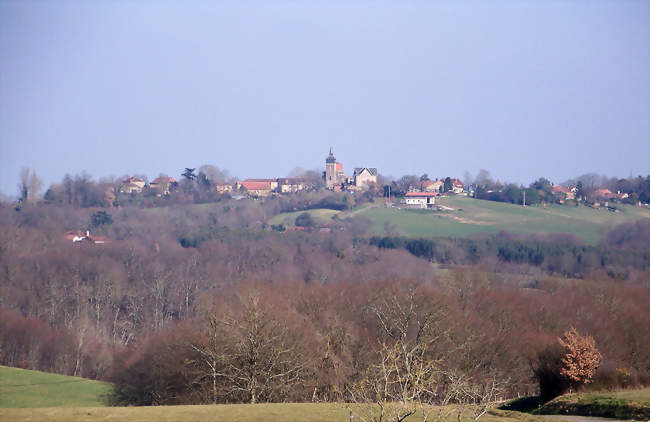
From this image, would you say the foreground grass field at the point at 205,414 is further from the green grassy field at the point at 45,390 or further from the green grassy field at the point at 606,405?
the green grassy field at the point at 45,390

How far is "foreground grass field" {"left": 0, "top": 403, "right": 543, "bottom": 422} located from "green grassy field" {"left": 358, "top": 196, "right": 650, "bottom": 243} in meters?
108

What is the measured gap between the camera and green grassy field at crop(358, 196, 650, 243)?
439 feet

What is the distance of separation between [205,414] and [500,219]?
12785 centimetres

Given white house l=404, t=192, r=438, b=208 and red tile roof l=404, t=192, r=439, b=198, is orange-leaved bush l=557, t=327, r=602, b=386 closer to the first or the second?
white house l=404, t=192, r=438, b=208

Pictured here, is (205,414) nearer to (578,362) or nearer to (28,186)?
(578,362)

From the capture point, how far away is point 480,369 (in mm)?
40625

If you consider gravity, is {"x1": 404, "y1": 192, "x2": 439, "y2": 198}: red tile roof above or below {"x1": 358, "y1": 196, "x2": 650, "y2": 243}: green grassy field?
above

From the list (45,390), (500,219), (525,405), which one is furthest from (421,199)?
(525,405)

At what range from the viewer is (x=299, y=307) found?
171 feet

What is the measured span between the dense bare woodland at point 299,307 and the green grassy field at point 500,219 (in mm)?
7704

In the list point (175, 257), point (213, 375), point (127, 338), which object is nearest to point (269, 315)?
point (213, 375)

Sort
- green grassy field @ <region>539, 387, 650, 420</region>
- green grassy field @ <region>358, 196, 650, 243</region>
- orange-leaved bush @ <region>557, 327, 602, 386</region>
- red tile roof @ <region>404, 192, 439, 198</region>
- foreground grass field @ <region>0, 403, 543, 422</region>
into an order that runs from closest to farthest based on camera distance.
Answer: foreground grass field @ <region>0, 403, 543, 422</region>
green grassy field @ <region>539, 387, 650, 420</region>
orange-leaved bush @ <region>557, 327, 602, 386</region>
green grassy field @ <region>358, 196, 650, 243</region>
red tile roof @ <region>404, 192, 439, 198</region>

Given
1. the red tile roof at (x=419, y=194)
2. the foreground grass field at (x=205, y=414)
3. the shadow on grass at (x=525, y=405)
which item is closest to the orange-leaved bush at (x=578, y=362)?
the shadow on grass at (x=525, y=405)

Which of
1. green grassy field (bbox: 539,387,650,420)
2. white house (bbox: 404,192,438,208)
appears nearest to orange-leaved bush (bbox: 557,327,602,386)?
green grassy field (bbox: 539,387,650,420)
